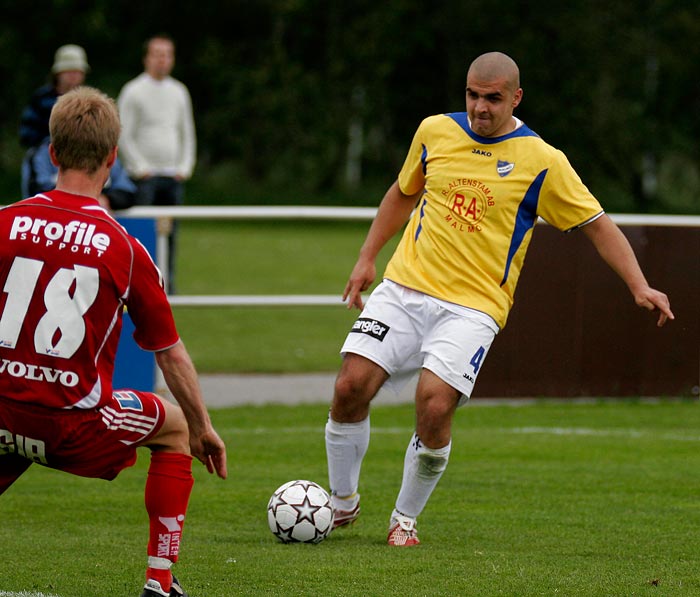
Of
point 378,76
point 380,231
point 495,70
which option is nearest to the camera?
point 495,70

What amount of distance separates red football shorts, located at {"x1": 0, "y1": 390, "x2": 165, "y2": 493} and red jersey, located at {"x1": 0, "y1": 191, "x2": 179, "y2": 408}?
57mm

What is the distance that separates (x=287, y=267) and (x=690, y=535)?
677 inches

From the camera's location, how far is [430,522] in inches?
250

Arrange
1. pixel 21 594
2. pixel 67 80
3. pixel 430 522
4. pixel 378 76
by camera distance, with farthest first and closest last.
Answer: pixel 378 76
pixel 67 80
pixel 430 522
pixel 21 594

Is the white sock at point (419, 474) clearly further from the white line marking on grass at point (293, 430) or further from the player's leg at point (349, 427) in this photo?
the white line marking on grass at point (293, 430)

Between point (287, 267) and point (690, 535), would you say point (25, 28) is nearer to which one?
point (287, 267)

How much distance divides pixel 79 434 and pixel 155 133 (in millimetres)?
8746

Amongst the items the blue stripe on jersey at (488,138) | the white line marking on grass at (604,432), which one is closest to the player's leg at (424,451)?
the blue stripe on jersey at (488,138)

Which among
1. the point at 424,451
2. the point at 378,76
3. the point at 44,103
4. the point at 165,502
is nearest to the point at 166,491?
the point at 165,502

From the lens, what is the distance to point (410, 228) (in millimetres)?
6148

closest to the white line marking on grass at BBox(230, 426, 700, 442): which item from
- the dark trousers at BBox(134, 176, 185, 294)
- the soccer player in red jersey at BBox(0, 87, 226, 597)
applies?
the dark trousers at BBox(134, 176, 185, 294)

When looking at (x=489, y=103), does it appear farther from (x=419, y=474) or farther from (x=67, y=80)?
(x=67, y=80)

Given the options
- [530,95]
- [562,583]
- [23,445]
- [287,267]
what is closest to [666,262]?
[562,583]

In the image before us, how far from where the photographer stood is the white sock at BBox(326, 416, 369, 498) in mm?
5996
